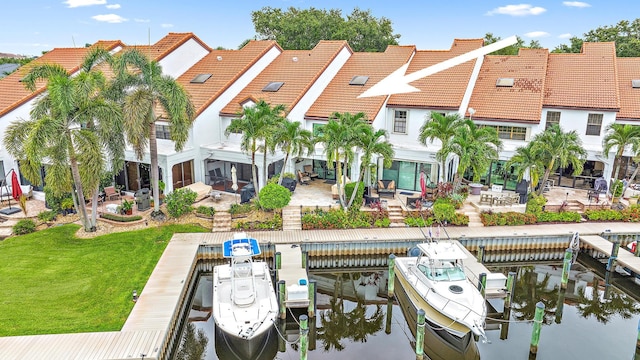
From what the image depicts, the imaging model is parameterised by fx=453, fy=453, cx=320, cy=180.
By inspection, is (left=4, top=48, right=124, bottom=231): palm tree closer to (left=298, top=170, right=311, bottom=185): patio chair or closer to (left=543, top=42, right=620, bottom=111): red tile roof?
(left=298, top=170, right=311, bottom=185): patio chair

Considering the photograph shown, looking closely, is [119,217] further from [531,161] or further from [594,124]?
[594,124]

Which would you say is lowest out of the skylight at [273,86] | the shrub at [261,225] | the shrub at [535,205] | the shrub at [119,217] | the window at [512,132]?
the shrub at [261,225]

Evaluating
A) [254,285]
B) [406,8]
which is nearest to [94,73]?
[254,285]

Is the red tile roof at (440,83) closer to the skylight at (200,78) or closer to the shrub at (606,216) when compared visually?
the shrub at (606,216)

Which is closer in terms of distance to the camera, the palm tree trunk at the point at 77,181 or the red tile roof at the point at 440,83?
the palm tree trunk at the point at 77,181

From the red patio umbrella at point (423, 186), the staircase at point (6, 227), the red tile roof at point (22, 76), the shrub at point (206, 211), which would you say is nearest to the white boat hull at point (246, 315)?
the shrub at point (206, 211)

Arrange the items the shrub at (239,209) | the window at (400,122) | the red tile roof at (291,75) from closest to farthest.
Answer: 1. the shrub at (239,209)
2. the window at (400,122)
3. the red tile roof at (291,75)

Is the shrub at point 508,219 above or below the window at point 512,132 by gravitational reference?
below
